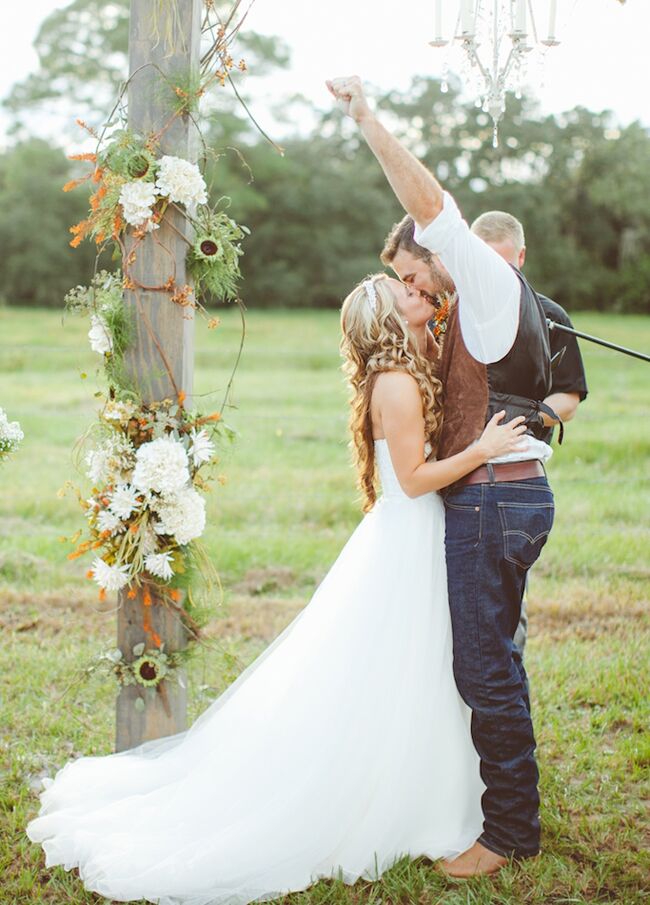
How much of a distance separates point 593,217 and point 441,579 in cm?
4123

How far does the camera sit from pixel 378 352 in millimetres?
3268

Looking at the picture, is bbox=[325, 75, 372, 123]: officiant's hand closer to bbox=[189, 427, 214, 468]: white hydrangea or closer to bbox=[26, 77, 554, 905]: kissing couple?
bbox=[26, 77, 554, 905]: kissing couple

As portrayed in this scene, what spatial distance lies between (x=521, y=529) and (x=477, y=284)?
2.56ft

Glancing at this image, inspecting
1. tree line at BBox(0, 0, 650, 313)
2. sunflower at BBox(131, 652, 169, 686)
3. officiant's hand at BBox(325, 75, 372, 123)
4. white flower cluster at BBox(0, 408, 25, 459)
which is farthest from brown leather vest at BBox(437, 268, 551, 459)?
tree line at BBox(0, 0, 650, 313)

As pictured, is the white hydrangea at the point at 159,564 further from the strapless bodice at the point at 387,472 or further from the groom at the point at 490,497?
the groom at the point at 490,497

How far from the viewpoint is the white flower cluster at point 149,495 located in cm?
337

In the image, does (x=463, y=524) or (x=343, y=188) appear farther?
(x=343, y=188)

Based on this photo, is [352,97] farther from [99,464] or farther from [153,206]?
[99,464]

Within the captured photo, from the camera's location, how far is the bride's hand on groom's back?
3.04 metres

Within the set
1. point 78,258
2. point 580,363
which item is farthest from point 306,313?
point 580,363

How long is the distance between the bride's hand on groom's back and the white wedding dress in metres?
0.39

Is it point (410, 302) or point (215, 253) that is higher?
point (215, 253)

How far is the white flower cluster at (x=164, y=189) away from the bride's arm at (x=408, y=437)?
3.02 feet

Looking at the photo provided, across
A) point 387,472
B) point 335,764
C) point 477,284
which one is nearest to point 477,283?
point 477,284
